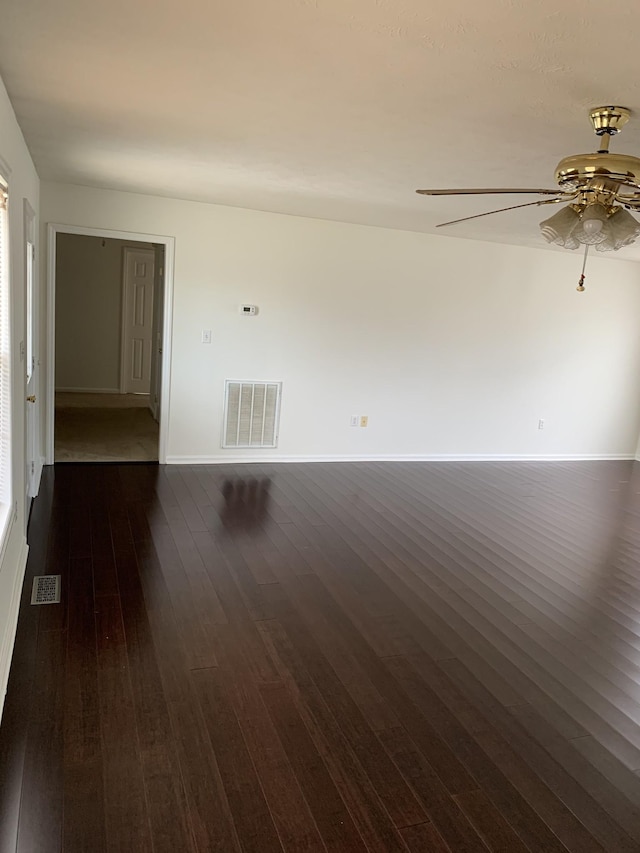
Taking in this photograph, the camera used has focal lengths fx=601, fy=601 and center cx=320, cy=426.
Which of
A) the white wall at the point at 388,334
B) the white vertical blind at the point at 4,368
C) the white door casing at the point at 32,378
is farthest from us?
the white wall at the point at 388,334

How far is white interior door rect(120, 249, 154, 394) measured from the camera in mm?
8586

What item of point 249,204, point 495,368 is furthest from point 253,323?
point 495,368

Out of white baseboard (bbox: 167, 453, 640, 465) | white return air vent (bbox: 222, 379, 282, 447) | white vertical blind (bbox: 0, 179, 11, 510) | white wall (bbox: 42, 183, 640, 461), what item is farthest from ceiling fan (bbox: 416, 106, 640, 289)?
white baseboard (bbox: 167, 453, 640, 465)

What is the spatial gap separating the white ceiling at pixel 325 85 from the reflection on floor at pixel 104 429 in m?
2.64

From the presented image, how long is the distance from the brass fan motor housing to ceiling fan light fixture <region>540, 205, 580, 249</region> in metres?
0.10

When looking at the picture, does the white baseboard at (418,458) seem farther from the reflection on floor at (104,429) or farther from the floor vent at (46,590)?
the floor vent at (46,590)

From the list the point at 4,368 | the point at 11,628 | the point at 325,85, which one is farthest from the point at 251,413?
the point at 325,85

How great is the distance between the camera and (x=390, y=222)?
544 centimetres

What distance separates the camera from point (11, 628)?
2.57 metres

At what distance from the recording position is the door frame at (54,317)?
4.99 metres

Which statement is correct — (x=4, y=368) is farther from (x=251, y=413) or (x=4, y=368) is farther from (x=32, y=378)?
(x=251, y=413)

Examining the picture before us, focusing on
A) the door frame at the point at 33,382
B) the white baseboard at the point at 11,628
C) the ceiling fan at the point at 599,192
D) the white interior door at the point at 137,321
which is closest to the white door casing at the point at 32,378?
the door frame at the point at 33,382

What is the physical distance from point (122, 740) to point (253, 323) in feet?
13.4

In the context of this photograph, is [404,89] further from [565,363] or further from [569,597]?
[565,363]
